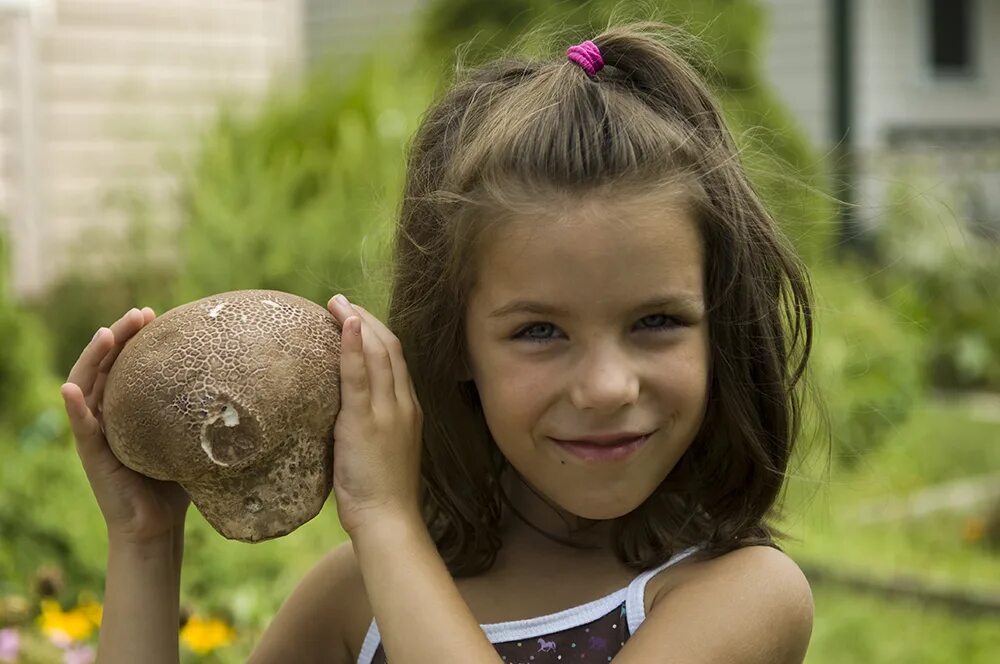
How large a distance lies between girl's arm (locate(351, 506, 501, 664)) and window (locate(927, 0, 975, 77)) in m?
16.5

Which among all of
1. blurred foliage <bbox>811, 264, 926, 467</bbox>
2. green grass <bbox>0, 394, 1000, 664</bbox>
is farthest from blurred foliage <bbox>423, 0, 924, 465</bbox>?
green grass <bbox>0, 394, 1000, 664</bbox>

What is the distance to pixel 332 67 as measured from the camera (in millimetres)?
7723

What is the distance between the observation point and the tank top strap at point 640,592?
213cm

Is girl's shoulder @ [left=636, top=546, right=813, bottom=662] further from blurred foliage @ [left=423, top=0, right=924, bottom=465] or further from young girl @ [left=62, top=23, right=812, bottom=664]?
blurred foliage @ [left=423, top=0, right=924, bottom=465]

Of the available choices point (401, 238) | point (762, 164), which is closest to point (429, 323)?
point (401, 238)

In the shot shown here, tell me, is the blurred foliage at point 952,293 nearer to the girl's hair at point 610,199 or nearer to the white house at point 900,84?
the white house at point 900,84

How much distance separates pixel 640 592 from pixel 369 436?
483 mm

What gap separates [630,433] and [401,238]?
2.03ft

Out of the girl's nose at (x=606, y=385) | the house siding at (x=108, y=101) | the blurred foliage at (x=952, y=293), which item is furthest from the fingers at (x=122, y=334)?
the blurred foliage at (x=952, y=293)

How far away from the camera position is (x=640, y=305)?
6.53ft

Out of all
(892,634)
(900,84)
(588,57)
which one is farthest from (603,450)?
(900,84)

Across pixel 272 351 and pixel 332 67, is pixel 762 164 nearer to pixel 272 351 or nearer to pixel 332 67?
pixel 272 351

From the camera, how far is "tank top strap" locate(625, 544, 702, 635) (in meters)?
2.13

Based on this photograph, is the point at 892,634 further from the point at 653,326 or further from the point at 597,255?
the point at 597,255
